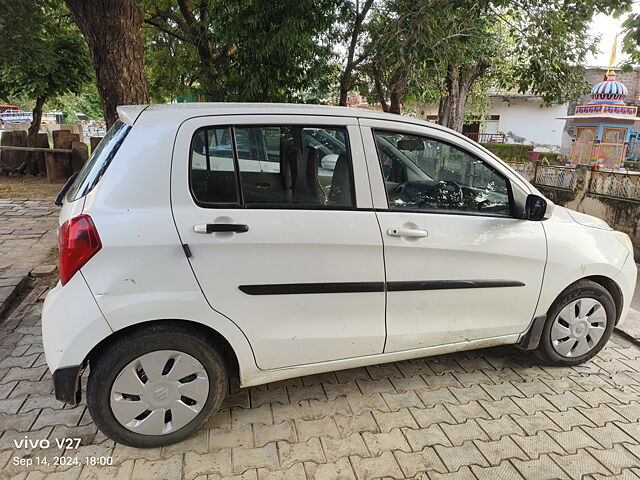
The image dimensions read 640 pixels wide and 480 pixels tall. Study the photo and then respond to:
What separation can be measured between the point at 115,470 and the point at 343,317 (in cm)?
139

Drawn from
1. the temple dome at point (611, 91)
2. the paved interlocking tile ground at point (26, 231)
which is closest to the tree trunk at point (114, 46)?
the paved interlocking tile ground at point (26, 231)

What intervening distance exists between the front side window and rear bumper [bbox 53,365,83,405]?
6.37ft

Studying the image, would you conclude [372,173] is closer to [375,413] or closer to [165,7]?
[375,413]

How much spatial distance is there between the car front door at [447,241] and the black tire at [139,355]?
104 centimetres

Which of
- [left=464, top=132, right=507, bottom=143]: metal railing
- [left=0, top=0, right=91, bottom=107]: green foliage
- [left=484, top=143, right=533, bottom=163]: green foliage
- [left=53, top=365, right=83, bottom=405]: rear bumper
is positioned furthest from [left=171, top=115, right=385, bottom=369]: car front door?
[left=464, top=132, right=507, bottom=143]: metal railing

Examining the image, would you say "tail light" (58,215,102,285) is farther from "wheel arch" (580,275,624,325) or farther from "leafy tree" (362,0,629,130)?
"leafy tree" (362,0,629,130)

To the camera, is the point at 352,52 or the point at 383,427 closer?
the point at 383,427

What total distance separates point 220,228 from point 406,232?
1025 mm

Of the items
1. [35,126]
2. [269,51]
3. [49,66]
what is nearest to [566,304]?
[269,51]

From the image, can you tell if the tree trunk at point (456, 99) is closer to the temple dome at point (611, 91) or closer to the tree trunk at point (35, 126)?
the temple dome at point (611, 91)

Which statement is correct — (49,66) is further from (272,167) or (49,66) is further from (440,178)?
(440,178)

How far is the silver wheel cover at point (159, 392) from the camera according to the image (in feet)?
7.43

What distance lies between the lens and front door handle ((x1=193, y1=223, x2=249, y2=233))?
2.21 m

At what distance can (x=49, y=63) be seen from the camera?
9.17m
